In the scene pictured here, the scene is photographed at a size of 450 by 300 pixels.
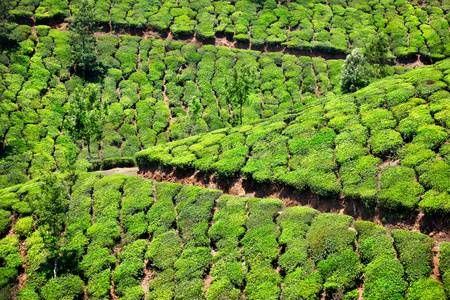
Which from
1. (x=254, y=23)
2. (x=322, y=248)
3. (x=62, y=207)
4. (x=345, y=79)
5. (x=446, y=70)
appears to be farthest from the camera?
(x=254, y=23)

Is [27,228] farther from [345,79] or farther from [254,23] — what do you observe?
[254,23]

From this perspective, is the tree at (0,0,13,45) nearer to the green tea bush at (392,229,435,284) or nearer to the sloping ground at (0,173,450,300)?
the sloping ground at (0,173,450,300)

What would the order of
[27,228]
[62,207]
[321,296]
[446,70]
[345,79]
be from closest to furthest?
[321,296], [62,207], [27,228], [446,70], [345,79]

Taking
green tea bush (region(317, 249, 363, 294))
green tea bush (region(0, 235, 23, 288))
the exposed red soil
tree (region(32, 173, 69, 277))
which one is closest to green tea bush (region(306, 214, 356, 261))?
green tea bush (region(317, 249, 363, 294))

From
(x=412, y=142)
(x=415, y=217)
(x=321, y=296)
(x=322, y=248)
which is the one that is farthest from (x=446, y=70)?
(x=321, y=296)

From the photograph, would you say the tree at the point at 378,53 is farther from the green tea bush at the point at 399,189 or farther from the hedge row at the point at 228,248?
the hedge row at the point at 228,248

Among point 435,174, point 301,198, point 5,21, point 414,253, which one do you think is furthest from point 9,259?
point 5,21
